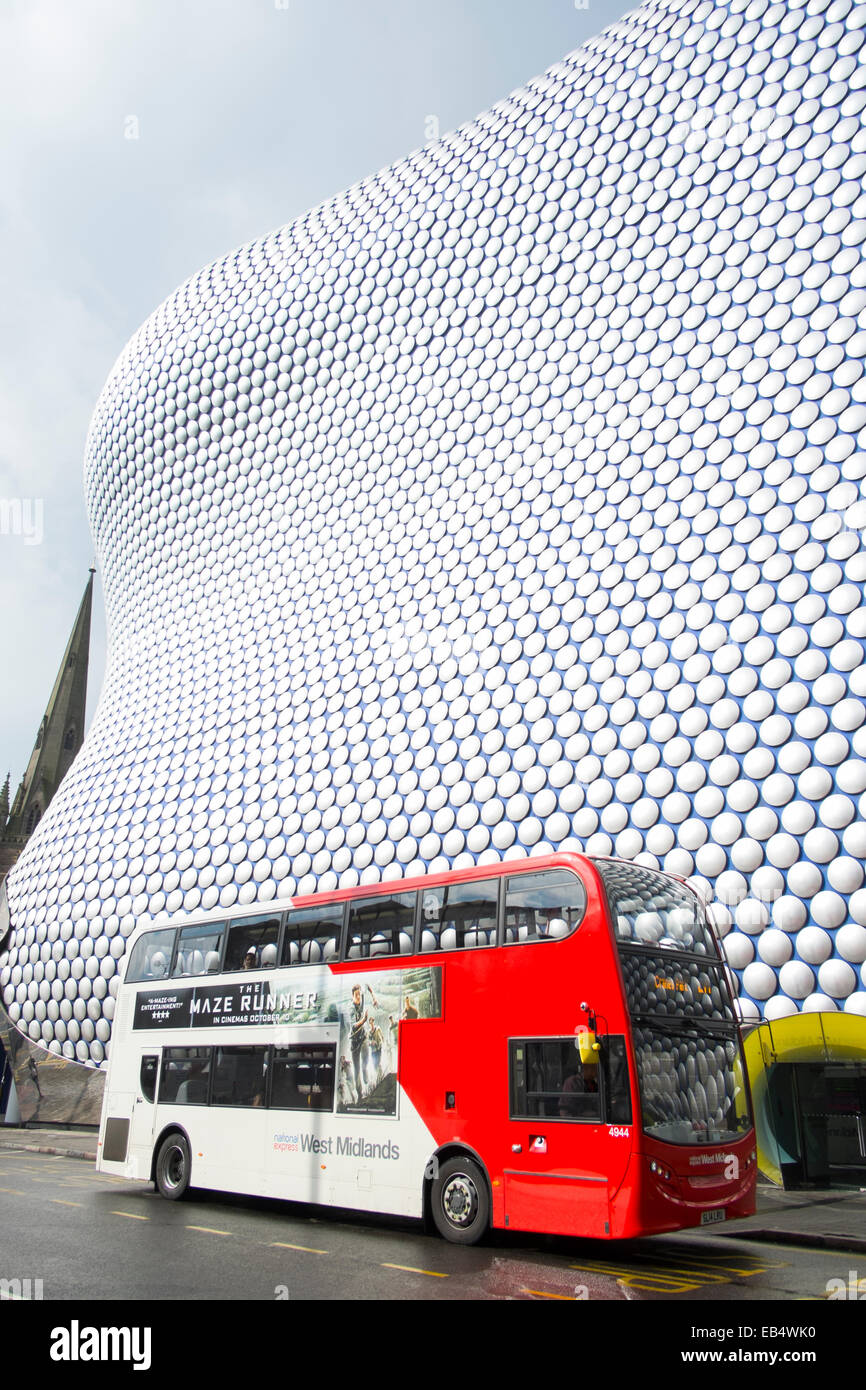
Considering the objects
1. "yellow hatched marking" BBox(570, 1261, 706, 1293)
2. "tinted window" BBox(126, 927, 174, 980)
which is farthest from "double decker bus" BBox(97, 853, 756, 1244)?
"tinted window" BBox(126, 927, 174, 980)

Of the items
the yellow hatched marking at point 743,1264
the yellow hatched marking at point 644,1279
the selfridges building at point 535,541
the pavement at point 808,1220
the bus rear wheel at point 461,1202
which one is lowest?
the pavement at point 808,1220

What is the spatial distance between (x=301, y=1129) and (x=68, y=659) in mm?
53457

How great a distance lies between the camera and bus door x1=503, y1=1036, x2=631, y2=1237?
6.29 m

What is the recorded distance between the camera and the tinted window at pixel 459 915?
7605mm

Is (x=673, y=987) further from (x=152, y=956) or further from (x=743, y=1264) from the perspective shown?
(x=152, y=956)

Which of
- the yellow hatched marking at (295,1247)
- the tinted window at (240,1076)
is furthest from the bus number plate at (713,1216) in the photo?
the tinted window at (240,1076)

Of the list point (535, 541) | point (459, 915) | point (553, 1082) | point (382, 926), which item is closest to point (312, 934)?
point (382, 926)

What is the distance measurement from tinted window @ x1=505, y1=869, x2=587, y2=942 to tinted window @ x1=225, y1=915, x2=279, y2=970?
316cm

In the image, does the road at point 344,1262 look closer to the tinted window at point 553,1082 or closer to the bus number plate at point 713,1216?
the bus number plate at point 713,1216

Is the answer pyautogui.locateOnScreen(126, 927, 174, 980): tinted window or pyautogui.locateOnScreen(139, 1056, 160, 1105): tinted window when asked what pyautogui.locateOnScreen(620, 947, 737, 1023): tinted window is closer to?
pyautogui.locateOnScreen(126, 927, 174, 980): tinted window

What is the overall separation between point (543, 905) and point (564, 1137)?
1612 mm

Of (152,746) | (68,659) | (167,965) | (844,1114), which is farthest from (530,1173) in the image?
(68,659)

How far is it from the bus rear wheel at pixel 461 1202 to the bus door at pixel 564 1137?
33cm
